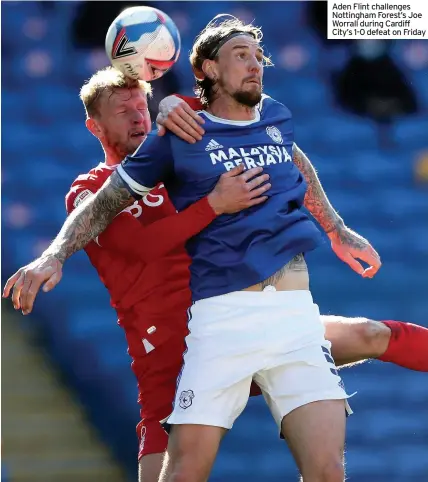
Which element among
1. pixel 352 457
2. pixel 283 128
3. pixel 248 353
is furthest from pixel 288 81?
pixel 248 353

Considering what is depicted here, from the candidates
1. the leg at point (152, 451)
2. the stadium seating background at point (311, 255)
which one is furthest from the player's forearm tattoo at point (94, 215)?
the stadium seating background at point (311, 255)

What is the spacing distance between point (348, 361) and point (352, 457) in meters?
2.28

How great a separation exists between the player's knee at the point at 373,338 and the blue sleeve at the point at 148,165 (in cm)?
97

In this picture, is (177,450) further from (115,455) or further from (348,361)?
Answer: (115,455)

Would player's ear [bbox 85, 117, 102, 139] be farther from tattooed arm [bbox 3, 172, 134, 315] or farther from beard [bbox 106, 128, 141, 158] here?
tattooed arm [bbox 3, 172, 134, 315]

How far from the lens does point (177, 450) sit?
3701 mm

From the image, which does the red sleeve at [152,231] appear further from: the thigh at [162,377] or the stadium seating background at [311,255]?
the stadium seating background at [311,255]

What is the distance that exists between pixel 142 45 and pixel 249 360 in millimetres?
1435

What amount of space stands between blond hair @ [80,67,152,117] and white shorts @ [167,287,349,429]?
1168mm

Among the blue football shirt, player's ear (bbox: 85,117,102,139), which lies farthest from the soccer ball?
the blue football shirt

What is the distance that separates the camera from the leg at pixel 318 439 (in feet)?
12.0

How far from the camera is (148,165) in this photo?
152 inches

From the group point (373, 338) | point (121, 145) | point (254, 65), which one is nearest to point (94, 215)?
point (121, 145)

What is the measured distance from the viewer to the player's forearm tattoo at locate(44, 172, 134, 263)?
391cm
